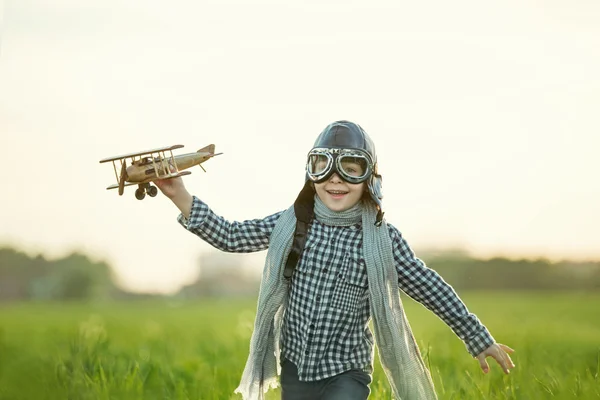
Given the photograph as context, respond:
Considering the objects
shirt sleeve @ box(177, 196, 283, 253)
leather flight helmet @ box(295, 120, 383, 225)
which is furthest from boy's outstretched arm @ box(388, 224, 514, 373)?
shirt sleeve @ box(177, 196, 283, 253)

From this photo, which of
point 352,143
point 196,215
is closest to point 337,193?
point 352,143

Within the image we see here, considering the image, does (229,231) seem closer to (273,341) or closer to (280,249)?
(280,249)

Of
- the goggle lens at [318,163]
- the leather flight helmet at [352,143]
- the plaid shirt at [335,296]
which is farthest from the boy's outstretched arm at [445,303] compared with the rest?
the goggle lens at [318,163]

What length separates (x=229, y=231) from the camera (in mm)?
4227

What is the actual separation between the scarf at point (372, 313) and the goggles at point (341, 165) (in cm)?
17

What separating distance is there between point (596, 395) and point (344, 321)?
192 centimetres

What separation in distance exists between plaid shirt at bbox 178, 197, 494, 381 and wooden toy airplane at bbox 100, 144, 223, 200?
23 cm

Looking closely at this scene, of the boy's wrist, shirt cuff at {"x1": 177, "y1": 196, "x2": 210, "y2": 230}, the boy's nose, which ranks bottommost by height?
shirt cuff at {"x1": 177, "y1": 196, "x2": 210, "y2": 230}

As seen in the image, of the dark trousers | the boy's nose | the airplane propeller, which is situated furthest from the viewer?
the boy's nose

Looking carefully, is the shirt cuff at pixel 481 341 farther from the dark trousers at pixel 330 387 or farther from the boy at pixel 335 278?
the dark trousers at pixel 330 387

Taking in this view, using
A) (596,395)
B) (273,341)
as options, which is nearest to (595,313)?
(596,395)

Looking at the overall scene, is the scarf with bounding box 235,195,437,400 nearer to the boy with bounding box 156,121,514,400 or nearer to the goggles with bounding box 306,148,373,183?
the boy with bounding box 156,121,514,400

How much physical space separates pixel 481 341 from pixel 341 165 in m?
1.04

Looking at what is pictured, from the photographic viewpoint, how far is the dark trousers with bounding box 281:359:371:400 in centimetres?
399
